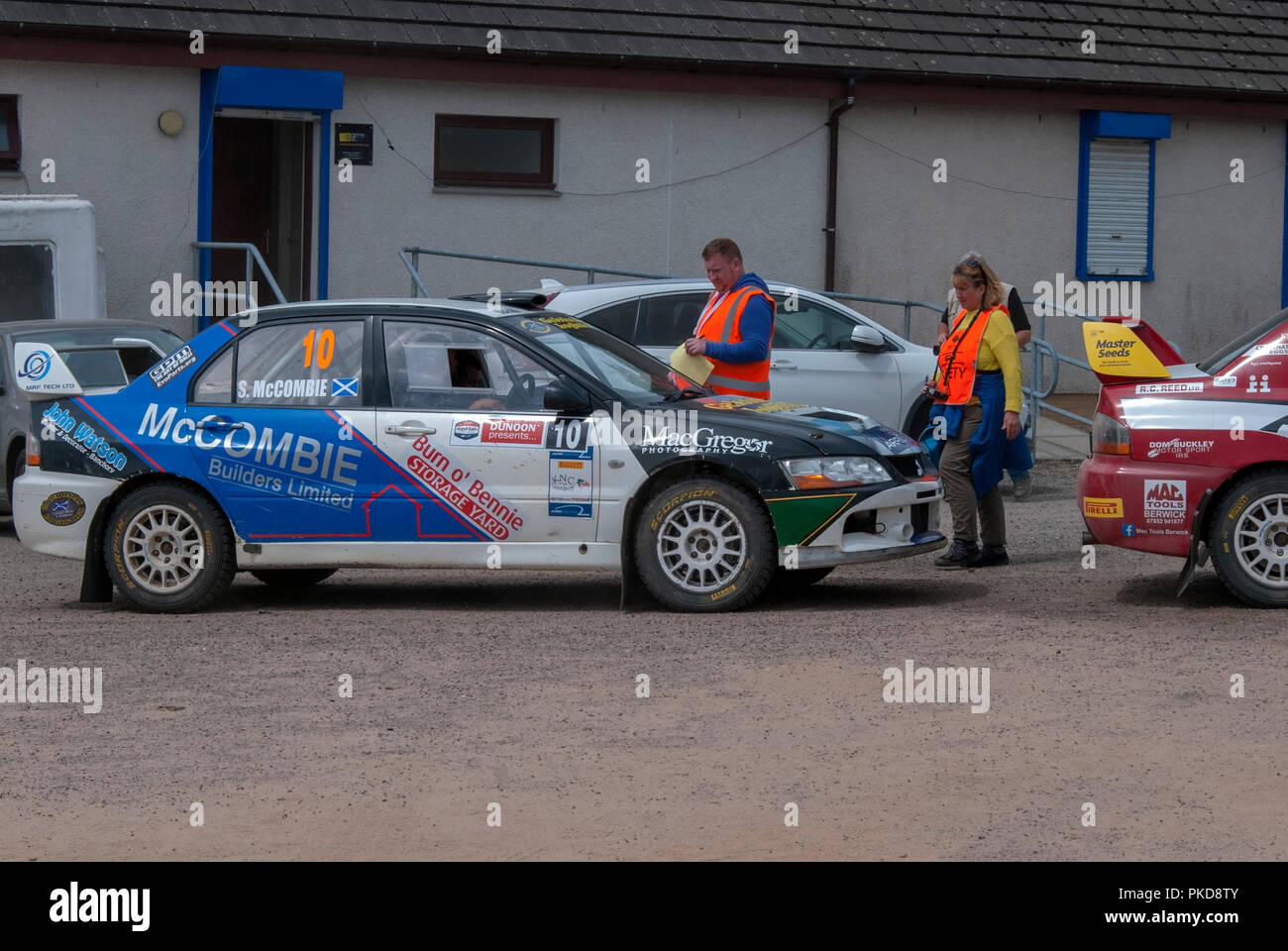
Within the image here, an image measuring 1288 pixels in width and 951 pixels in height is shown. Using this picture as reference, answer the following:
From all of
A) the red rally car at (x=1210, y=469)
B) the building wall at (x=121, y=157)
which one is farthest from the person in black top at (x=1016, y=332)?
the building wall at (x=121, y=157)

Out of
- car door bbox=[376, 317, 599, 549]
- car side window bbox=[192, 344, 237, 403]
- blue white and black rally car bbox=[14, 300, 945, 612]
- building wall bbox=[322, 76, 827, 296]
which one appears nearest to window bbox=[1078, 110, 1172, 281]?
building wall bbox=[322, 76, 827, 296]

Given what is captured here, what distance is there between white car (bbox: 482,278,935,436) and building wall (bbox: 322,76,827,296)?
4.55 meters

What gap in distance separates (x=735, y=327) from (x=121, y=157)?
9.05 metres

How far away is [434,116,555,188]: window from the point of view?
61.9 ft

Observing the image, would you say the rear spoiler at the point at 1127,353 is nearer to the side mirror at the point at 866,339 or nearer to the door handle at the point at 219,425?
the door handle at the point at 219,425

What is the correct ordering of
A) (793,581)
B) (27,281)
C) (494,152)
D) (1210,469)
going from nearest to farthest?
(1210,469) < (793,581) < (27,281) < (494,152)

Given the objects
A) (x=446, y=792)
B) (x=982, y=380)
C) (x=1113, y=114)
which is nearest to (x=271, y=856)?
(x=446, y=792)

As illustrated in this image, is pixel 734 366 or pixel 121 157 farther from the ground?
pixel 121 157

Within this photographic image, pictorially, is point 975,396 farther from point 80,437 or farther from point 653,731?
point 80,437

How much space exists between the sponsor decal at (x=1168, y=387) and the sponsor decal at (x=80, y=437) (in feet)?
16.6

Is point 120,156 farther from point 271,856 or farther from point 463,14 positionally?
point 271,856

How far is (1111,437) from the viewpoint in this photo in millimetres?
9633

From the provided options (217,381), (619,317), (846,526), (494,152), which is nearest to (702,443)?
(846,526)

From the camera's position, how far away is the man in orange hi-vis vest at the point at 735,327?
10.6 metres
